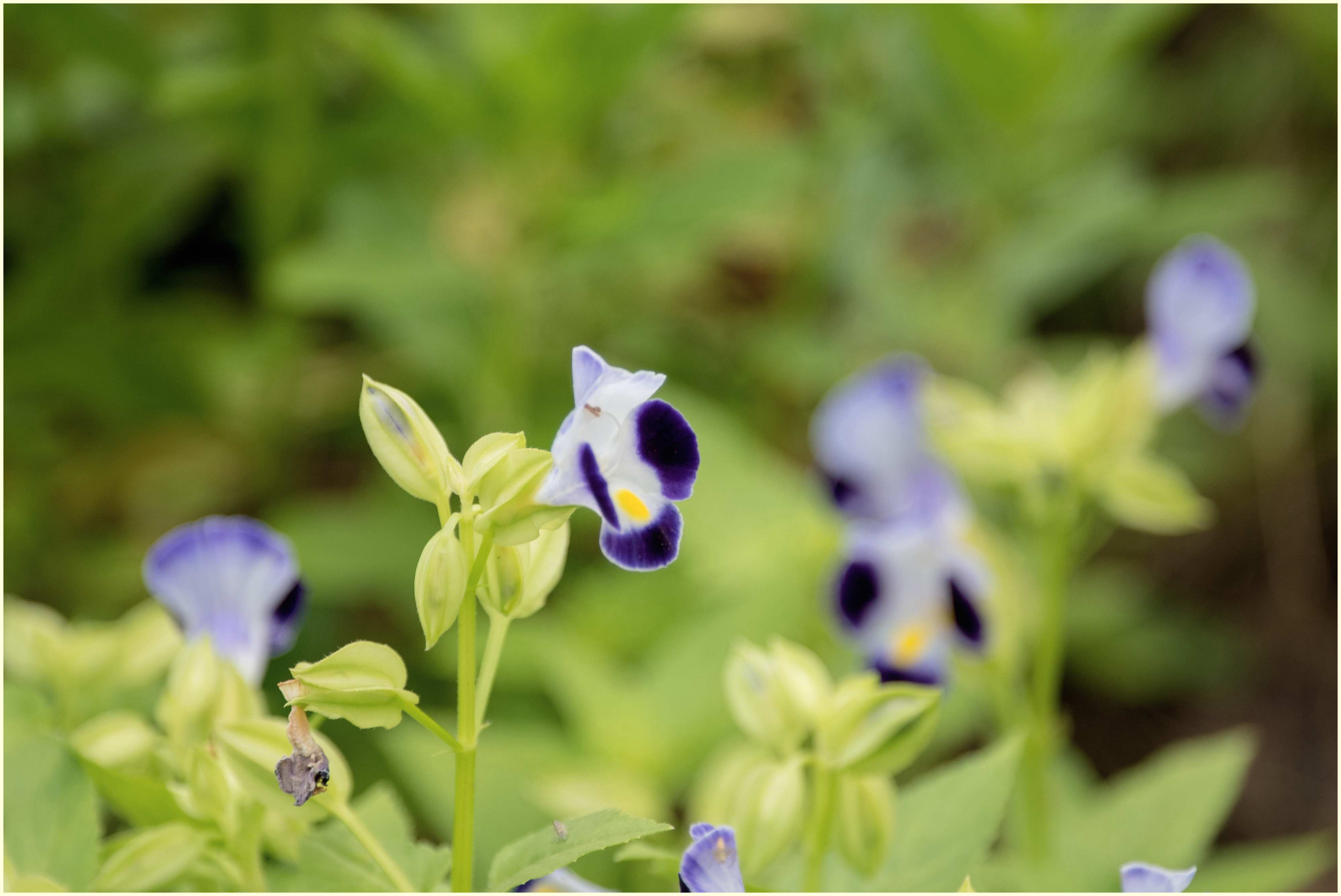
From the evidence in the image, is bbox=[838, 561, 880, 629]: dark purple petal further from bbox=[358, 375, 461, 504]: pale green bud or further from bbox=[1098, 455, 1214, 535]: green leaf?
bbox=[358, 375, 461, 504]: pale green bud

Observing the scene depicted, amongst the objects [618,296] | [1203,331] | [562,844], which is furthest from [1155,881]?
[618,296]

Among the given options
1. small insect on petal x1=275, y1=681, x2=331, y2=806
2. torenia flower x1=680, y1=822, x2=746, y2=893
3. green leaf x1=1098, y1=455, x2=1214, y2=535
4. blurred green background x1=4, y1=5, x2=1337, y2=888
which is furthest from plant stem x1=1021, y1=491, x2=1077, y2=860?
small insect on petal x1=275, y1=681, x2=331, y2=806

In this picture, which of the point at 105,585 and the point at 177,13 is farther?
the point at 177,13

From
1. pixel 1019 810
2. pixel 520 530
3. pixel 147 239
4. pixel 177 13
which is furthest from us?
pixel 177 13

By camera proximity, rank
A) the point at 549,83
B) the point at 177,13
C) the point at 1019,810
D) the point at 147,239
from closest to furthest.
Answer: the point at 1019,810 < the point at 549,83 < the point at 147,239 < the point at 177,13

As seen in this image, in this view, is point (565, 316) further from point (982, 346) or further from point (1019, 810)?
point (1019, 810)

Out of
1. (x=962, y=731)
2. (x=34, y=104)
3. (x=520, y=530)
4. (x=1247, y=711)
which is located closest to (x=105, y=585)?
(x=34, y=104)
